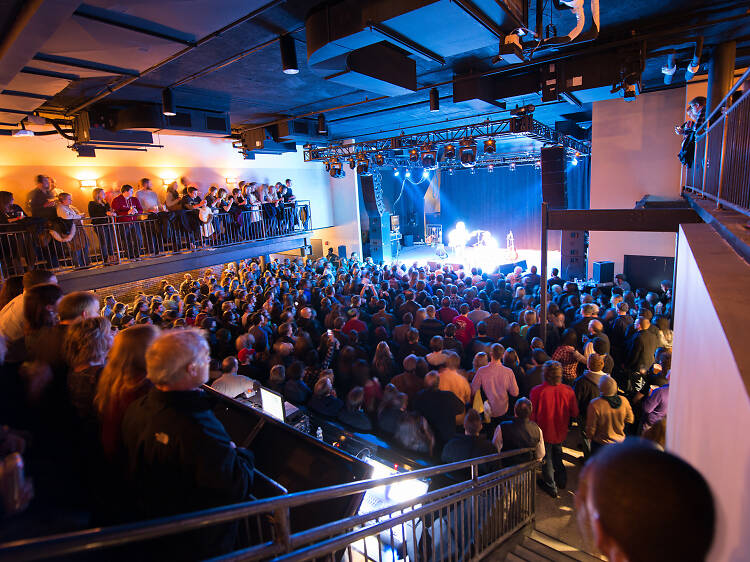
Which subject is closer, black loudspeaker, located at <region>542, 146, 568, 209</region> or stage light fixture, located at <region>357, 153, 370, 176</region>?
black loudspeaker, located at <region>542, 146, 568, 209</region>

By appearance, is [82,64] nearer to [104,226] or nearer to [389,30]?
[389,30]

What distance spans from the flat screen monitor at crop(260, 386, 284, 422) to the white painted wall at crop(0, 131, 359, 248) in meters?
9.37

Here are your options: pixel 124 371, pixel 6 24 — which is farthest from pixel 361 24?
pixel 124 371

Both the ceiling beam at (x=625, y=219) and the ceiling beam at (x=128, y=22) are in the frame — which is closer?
the ceiling beam at (x=128, y=22)

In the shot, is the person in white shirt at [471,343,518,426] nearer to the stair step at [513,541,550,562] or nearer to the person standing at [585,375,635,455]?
the person standing at [585,375,635,455]

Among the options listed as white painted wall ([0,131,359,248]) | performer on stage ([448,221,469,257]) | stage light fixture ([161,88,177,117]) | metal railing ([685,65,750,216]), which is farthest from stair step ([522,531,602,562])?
performer on stage ([448,221,469,257])

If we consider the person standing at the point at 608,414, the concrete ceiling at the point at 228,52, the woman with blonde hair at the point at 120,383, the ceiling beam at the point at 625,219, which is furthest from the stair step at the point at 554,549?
the concrete ceiling at the point at 228,52

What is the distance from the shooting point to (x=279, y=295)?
8.77 meters

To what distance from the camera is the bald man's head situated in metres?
0.81

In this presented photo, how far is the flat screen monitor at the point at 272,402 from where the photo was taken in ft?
12.6

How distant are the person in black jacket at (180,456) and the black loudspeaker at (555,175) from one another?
40.0 feet

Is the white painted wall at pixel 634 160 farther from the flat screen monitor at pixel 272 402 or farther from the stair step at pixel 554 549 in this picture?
the flat screen monitor at pixel 272 402

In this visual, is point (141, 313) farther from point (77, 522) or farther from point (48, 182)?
point (77, 522)

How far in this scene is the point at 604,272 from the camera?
9.65 m
